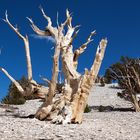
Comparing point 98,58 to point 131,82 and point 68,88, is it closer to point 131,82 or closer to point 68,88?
point 68,88

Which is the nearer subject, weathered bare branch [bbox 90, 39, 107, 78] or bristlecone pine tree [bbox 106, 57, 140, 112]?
weathered bare branch [bbox 90, 39, 107, 78]

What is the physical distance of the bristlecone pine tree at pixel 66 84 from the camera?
14.1 meters

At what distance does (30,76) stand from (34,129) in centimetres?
408

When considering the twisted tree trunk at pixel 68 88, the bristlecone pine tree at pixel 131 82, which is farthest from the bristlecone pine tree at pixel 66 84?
the bristlecone pine tree at pixel 131 82

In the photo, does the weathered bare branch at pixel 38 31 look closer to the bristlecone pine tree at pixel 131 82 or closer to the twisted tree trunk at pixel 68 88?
the twisted tree trunk at pixel 68 88

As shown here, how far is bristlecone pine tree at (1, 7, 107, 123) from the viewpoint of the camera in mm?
14133

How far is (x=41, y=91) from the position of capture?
49.1 ft

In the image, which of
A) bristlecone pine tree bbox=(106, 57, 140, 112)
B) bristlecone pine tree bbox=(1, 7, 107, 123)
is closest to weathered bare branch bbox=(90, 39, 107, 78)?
bristlecone pine tree bbox=(1, 7, 107, 123)

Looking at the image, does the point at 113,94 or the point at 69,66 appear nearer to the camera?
the point at 69,66

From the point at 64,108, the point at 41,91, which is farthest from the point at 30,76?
the point at 64,108

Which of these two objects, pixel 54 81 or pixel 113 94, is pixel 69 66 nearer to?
pixel 54 81

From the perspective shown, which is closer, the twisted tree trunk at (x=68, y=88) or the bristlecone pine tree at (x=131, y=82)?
the twisted tree trunk at (x=68, y=88)

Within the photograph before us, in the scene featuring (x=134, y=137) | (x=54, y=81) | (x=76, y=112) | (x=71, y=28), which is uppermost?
(x=71, y=28)

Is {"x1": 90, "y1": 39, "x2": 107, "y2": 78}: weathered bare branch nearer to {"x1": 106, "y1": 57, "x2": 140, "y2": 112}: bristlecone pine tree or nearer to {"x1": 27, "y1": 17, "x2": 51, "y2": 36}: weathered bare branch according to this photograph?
{"x1": 27, "y1": 17, "x2": 51, "y2": 36}: weathered bare branch
